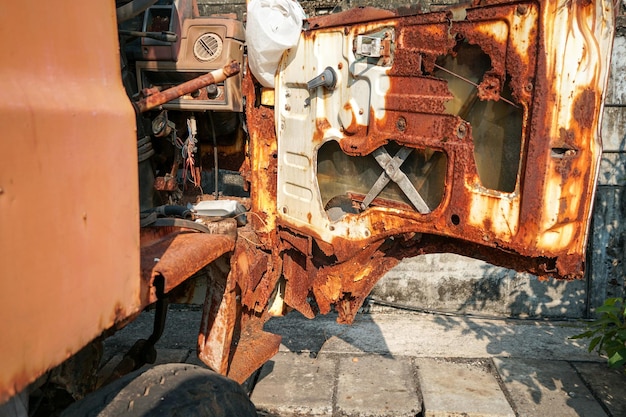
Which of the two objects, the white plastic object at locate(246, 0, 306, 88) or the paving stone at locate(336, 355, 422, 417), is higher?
the white plastic object at locate(246, 0, 306, 88)

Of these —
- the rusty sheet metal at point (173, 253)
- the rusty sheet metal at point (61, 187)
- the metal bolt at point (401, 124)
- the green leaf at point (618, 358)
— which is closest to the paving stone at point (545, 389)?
the green leaf at point (618, 358)

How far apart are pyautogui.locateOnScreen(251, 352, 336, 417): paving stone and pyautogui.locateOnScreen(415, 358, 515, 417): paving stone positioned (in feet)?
2.12

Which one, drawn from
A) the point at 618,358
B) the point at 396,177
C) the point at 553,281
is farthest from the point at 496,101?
the point at 553,281

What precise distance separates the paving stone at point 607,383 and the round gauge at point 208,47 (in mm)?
3224

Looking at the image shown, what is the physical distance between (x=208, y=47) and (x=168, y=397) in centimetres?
198

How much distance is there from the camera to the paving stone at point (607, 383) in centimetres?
382

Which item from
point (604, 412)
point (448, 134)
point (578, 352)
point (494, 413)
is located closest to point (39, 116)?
point (448, 134)

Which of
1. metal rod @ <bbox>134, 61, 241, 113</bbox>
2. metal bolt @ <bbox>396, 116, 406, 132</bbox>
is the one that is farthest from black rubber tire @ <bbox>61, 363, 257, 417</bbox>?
metal bolt @ <bbox>396, 116, 406, 132</bbox>

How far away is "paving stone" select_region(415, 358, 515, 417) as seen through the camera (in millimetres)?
3711

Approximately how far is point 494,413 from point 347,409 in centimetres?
90

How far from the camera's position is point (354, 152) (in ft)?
8.96

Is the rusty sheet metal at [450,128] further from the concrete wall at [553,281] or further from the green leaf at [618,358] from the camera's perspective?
the concrete wall at [553,281]

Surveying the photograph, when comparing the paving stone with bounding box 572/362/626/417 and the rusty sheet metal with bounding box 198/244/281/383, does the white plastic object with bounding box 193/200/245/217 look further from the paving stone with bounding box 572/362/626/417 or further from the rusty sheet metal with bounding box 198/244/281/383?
the paving stone with bounding box 572/362/626/417

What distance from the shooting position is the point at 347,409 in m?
3.73
